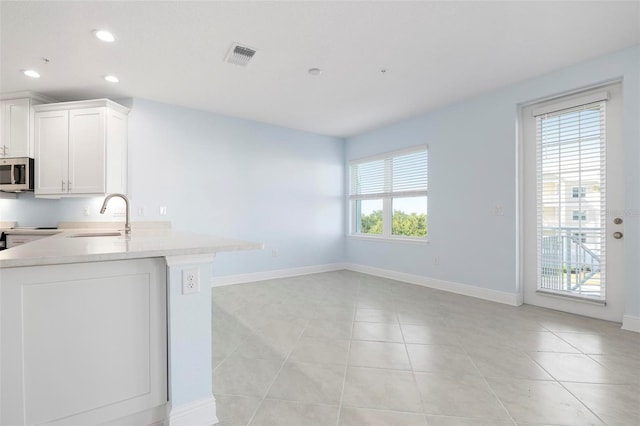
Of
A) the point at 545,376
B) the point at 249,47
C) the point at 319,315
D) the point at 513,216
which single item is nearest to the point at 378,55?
the point at 249,47

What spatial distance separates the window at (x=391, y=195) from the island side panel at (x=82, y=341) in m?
4.04

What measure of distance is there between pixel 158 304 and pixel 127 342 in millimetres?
210

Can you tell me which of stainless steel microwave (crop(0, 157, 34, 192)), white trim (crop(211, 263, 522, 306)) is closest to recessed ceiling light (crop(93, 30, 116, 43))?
stainless steel microwave (crop(0, 157, 34, 192))

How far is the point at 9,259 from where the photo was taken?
113 centimetres

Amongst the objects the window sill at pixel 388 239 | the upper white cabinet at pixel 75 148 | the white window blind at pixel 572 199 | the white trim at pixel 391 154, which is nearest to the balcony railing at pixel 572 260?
the white window blind at pixel 572 199

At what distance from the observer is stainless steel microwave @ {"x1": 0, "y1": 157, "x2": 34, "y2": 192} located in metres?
3.59

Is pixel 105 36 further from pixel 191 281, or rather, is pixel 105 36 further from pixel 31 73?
pixel 191 281

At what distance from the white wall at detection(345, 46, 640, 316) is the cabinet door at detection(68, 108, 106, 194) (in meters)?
4.25

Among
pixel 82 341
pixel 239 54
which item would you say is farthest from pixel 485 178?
pixel 82 341

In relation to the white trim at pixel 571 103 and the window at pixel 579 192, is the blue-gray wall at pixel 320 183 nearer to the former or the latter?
the white trim at pixel 571 103

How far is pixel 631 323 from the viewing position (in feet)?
8.99

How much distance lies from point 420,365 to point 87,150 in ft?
14.2

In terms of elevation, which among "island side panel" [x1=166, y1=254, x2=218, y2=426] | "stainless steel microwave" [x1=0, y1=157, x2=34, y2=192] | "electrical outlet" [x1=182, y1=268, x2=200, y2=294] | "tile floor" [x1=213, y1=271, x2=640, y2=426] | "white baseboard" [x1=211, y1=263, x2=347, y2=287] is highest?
"stainless steel microwave" [x1=0, y1=157, x2=34, y2=192]

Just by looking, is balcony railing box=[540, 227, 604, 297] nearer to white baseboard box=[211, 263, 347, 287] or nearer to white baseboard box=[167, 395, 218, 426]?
white baseboard box=[211, 263, 347, 287]
